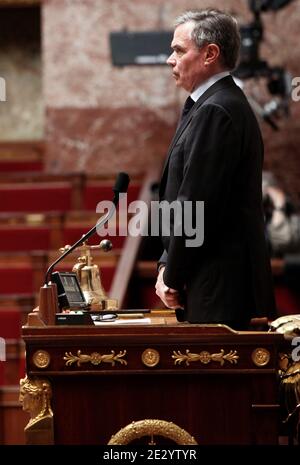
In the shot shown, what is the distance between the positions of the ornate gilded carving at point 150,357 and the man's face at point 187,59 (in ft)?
2.26

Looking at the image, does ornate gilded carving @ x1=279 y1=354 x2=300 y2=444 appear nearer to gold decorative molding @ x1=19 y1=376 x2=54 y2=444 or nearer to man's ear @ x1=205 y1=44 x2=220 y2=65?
gold decorative molding @ x1=19 y1=376 x2=54 y2=444

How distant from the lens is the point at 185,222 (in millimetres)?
2518

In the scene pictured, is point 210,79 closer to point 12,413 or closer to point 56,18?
point 12,413

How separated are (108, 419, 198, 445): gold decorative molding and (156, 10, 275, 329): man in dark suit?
0.29 meters

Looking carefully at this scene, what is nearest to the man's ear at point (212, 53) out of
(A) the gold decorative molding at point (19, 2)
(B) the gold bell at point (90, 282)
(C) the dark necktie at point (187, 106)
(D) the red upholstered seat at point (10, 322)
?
(C) the dark necktie at point (187, 106)

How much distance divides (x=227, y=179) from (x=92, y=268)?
46cm

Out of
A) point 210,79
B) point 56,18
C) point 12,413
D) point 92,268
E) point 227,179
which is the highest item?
point 56,18

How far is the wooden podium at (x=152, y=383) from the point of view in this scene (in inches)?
93.4

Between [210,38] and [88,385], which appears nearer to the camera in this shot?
[88,385]

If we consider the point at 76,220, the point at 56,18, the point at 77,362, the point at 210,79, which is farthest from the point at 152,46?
the point at 77,362

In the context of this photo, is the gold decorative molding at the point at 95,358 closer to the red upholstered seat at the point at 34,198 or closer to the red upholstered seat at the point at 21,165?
the red upholstered seat at the point at 34,198

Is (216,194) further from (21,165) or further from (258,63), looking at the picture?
(21,165)
